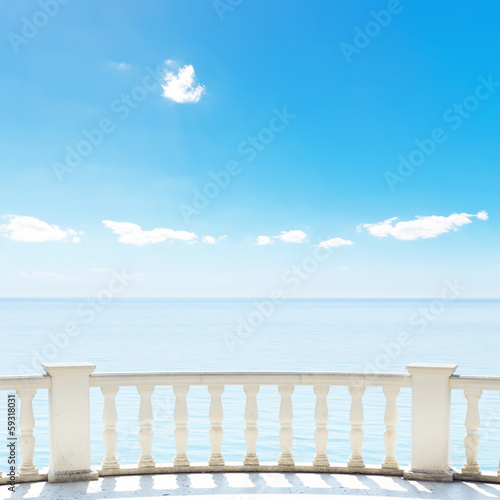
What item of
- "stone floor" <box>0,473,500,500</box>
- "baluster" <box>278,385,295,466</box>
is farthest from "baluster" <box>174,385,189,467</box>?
"baluster" <box>278,385,295,466</box>

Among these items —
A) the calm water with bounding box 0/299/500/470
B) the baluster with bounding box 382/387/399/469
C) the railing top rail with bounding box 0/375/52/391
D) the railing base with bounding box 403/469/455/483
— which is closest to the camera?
the railing top rail with bounding box 0/375/52/391

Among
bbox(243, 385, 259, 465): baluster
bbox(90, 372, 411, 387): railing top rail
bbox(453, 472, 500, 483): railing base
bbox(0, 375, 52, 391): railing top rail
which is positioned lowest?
bbox(453, 472, 500, 483): railing base

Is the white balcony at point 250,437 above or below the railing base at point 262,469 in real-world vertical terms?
above

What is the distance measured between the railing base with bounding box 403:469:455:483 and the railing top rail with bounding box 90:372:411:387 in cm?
92

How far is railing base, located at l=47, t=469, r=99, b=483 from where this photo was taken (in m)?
5.74

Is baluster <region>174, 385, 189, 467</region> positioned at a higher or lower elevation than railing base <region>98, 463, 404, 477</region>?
higher

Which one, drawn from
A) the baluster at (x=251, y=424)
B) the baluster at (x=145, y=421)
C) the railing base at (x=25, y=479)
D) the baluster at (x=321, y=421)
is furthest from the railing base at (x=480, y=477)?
the railing base at (x=25, y=479)

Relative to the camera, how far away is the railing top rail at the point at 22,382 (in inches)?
221

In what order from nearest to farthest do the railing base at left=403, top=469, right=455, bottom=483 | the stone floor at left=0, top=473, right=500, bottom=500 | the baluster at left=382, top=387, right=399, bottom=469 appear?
1. the stone floor at left=0, top=473, right=500, bottom=500
2. the railing base at left=403, top=469, right=455, bottom=483
3. the baluster at left=382, top=387, right=399, bottom=469

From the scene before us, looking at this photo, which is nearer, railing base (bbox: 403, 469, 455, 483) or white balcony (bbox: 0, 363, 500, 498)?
white balcony (bbox: 0, 363, 500, 498)

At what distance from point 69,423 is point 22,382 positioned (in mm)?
643

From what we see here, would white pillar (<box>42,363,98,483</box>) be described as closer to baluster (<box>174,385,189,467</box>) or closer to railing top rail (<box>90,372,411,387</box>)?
railing top rail (<box>90,372,411,387</box>)

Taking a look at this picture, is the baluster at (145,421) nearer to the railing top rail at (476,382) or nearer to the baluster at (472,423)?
the railing top rail at (476,382)

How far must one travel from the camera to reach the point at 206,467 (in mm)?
6055
